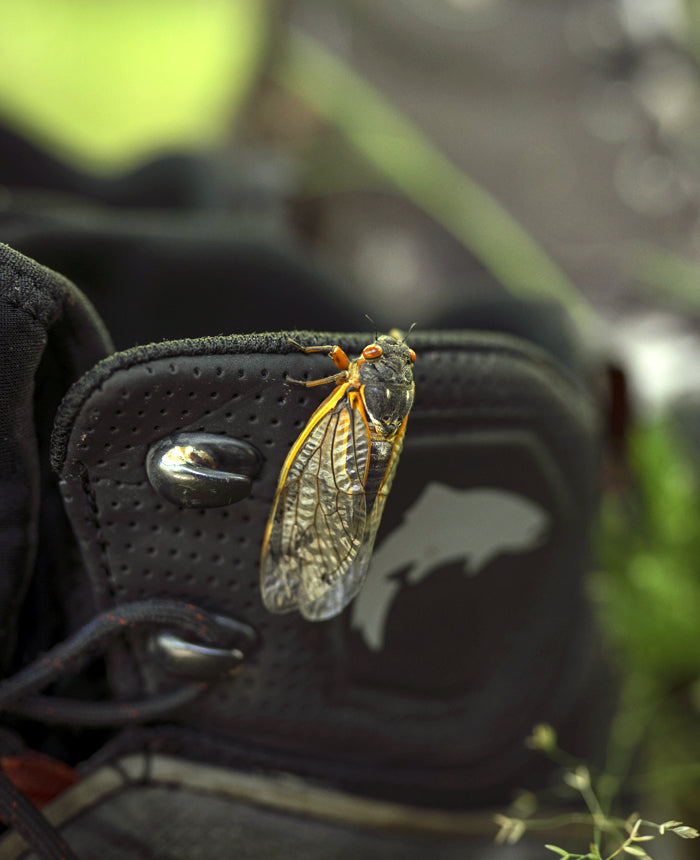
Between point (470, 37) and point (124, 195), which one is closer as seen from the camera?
point (124, 195)

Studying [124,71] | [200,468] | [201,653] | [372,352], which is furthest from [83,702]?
[124,71]

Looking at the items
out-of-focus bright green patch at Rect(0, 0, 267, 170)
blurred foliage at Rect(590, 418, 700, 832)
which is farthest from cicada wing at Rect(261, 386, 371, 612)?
out-of-focus bright green patch at Rect(0, 0, 267, 170)

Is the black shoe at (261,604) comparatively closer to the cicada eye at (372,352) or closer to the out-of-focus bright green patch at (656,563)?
the cicada eye at (372,352)

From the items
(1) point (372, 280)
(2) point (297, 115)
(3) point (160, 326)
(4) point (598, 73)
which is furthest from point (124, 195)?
(4) point (598, 73)

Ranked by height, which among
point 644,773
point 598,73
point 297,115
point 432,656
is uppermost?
point 598,73

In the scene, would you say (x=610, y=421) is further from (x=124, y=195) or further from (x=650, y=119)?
(x=650, y=119)

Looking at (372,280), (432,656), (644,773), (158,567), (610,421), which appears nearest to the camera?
(158,567)

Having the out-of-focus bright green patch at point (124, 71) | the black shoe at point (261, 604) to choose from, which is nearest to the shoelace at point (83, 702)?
the black shoe at point (261, 604)
